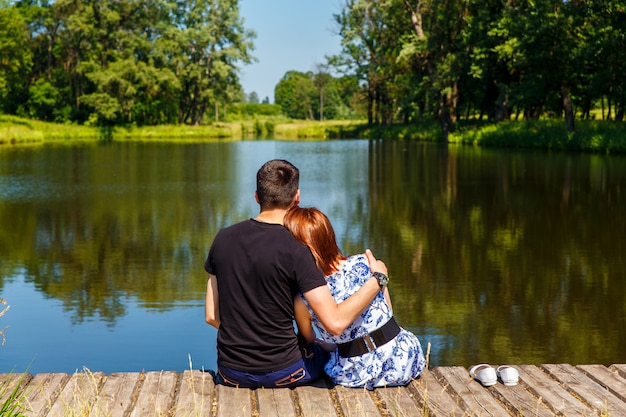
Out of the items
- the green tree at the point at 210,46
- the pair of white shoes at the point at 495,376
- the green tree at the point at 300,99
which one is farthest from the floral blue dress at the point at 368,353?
the green tree at the point at 300,99

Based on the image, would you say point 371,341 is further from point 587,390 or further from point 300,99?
point 300,99

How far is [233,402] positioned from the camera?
4.30 meters

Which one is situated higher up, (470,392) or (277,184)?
(277,184)

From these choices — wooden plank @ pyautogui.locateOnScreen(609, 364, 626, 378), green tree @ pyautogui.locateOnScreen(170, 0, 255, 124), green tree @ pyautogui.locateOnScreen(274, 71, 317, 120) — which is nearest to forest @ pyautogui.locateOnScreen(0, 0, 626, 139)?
green tree @ pyautogui.locateOnScreen(170, 0, 255, 124)

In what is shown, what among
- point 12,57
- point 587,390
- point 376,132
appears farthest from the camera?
point 12,57

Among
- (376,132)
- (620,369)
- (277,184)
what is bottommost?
(620,369)

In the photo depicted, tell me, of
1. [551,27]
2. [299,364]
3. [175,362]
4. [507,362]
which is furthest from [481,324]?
[551,27]

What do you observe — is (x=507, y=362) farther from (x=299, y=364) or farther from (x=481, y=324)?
(x=299, y=364)

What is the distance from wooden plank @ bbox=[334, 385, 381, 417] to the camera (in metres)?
4.12

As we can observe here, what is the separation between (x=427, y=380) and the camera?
15.3 ft

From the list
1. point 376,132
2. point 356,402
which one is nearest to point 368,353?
point 356,402

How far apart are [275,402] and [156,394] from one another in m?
0.66

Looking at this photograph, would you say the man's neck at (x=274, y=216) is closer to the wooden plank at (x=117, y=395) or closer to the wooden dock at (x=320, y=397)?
the wooden dock at (x=320, y=397)

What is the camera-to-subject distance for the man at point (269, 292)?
4223 millimetres
